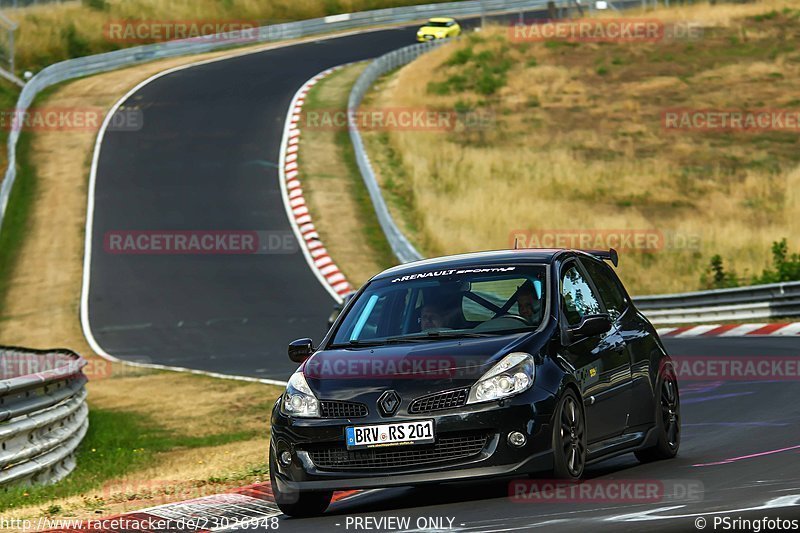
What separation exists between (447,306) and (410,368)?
3.11 feet

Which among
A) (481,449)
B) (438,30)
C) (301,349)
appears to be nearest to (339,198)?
(301,349)

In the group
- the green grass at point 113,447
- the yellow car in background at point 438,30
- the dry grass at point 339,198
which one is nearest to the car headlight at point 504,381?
the green grass at point 113,447

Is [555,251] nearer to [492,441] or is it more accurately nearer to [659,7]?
[492,441]

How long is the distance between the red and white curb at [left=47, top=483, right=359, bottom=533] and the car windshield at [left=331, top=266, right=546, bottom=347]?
1.21 meters

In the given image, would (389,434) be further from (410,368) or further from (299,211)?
(299,211)

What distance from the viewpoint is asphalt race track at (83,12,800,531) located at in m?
8.05

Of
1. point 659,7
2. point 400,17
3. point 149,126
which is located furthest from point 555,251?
point 400,17

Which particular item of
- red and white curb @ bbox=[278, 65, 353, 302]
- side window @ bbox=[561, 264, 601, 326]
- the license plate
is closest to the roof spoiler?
side window @ bbox=[561, 264, 601, 326]

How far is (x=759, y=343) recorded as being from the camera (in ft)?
67.2

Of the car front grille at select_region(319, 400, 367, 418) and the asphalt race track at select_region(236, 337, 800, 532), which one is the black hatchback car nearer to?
the car front grille at select_region(319, 400, 367, 418)

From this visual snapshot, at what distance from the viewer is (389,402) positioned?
8328 millimetres

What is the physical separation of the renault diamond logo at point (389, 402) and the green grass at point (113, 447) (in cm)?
359

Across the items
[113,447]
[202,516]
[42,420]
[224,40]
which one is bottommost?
[113,447]

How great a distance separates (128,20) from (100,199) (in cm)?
2888
